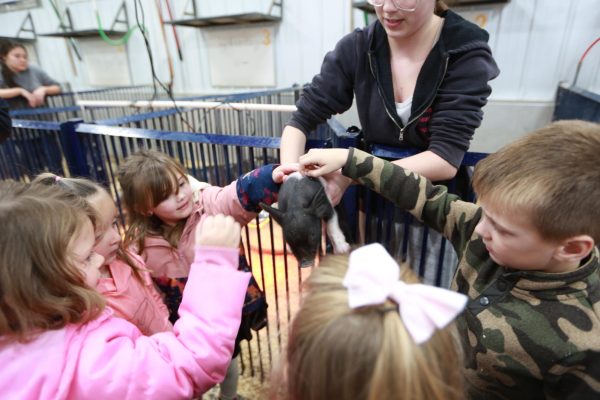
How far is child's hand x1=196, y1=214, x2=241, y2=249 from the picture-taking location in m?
0.74

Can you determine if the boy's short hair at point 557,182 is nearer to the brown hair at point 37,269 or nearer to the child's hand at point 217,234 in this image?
the child's hand at point 217,234

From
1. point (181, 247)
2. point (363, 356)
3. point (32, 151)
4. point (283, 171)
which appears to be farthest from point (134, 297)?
point (32, 151)

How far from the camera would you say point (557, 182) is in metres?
0.64

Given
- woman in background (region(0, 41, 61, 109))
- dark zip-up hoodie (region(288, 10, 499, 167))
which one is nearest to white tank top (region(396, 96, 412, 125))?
dark zip-up hoodie (region(288, 10, 499, 167))

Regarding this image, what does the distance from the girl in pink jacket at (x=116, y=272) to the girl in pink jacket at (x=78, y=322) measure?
8.6 inches

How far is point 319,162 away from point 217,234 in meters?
0.28

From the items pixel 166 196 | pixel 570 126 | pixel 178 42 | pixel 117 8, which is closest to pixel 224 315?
pixel 166 196

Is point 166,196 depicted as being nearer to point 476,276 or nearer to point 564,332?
point 476,276

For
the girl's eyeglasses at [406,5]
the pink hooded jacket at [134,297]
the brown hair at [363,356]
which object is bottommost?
the pink hooded jacket at [134,297]

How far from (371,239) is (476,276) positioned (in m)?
0.41

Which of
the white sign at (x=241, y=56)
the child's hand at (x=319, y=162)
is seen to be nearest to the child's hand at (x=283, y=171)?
the child's hand at (x=319, y=162)

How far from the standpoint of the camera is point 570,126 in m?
0.68

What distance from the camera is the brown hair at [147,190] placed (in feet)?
3.41

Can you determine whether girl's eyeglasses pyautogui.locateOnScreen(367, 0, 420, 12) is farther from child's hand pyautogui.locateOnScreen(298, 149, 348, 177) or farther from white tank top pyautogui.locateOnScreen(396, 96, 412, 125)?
child's hand pyautogui.locateOnScreen(298, 149, 348, 177)
